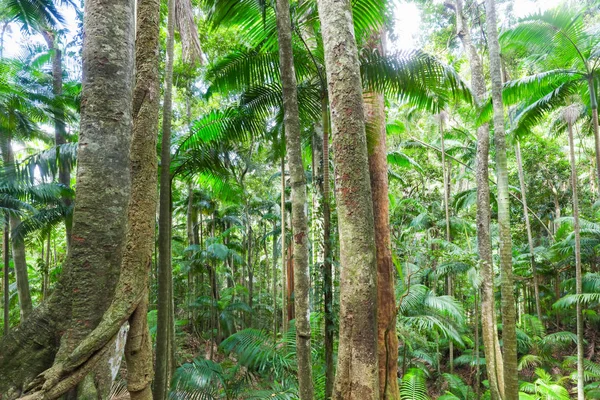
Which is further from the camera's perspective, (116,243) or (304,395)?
(304,395)

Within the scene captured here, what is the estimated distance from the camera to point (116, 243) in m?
2.36

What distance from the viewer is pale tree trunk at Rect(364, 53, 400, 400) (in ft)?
12.8

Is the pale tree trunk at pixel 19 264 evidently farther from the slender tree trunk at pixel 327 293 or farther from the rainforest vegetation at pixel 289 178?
the slender tree trunk at pixel 327 293

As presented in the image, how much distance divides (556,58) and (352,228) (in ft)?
26.9

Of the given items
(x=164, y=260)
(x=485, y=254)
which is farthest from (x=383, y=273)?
(x=485, y=254)

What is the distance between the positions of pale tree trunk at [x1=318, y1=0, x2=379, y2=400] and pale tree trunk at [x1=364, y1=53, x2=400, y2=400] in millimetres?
1831

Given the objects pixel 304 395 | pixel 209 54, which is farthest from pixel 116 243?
pixel 209 54

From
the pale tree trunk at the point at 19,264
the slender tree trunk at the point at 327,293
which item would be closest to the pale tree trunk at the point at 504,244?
the slender tree trunk at the point at 327,293

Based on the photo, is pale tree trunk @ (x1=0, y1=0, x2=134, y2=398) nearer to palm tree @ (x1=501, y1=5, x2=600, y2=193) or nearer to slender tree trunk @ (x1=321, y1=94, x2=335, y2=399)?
slender tree trunk @ (x1=321, y1=94, x2=335, y2=399)

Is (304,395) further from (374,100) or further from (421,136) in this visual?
(421,136)

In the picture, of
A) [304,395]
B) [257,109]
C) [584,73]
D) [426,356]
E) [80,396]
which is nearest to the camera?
[80,396]

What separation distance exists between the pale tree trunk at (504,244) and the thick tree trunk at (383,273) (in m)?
1.77

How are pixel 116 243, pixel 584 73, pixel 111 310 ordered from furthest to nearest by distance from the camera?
pixel 584 73 → pixel 116 243 → pixel 111 310

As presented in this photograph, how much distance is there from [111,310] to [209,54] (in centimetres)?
831
